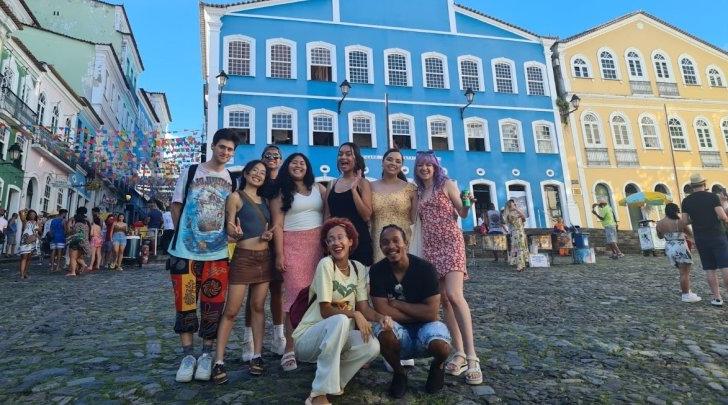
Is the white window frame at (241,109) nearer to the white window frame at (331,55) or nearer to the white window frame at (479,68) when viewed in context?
the white window frame at (331,55)

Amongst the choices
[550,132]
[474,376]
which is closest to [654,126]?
[550,132]

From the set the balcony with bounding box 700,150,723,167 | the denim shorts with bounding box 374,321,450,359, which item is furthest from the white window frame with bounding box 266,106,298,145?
the balcony with bounding box 700,150,723,167

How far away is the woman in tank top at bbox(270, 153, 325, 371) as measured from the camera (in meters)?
3.55

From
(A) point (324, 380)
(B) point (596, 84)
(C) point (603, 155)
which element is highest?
(B) point (596, 84)

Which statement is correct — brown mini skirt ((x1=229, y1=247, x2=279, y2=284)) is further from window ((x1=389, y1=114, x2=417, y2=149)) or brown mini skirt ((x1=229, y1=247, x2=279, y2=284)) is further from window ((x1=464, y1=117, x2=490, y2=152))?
window ((x1=464, y1=117, x2=490, y2=152))

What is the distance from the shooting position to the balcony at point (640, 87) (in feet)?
78.0

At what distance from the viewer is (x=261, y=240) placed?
3518 millimetres

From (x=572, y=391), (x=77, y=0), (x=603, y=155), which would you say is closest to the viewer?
(x=572, y=391)

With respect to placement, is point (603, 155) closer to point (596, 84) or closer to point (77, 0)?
point (596, 84)

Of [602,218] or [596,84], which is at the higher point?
[596,84]

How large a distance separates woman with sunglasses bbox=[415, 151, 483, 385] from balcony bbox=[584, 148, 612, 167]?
2131 cm

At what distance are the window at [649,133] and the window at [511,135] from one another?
23.7ft

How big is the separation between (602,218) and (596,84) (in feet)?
41.4

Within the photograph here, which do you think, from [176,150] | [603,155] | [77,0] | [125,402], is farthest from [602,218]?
[77,0]
